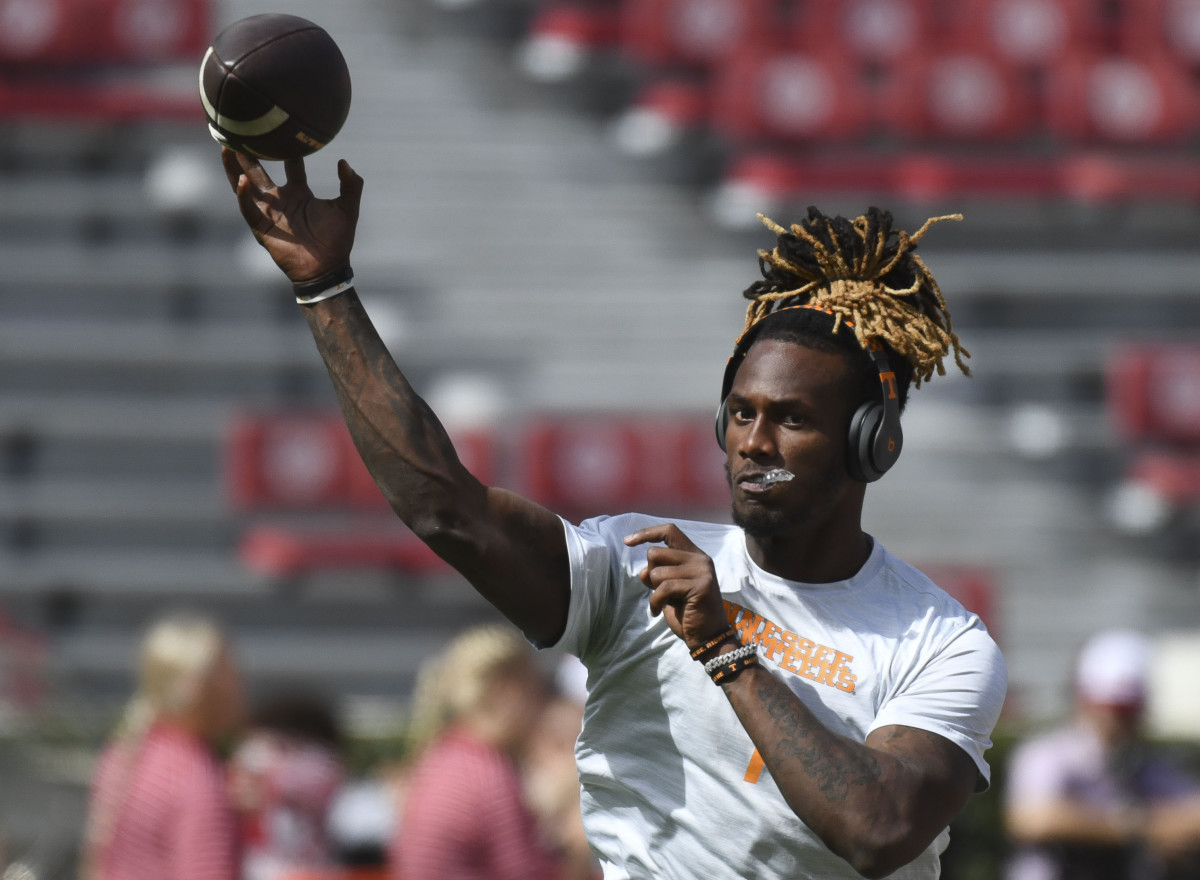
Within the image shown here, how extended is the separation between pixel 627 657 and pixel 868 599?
1.13 ft

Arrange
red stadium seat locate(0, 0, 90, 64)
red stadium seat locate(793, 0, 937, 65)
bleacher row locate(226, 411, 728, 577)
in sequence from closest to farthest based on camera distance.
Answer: bleacher row locate(226, 411, 728, 577), red stadium seat locate(0, 0, 90, 64), red stadium seat locate(793, 0, 937, 65)

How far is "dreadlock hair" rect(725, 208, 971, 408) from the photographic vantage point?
2.28 meters

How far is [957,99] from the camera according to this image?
12.1m

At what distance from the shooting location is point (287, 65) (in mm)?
2146

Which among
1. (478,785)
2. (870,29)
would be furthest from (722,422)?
(870,29)

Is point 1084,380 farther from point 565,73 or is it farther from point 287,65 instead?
point 287,65

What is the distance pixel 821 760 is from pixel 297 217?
0.94 meters

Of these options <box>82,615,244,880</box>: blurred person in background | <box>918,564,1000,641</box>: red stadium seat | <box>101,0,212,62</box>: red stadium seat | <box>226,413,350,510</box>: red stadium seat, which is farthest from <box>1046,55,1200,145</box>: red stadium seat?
<box>82,615,244,880</box>: blurred person in background

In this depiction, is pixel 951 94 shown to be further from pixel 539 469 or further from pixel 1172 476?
pixel 539 469

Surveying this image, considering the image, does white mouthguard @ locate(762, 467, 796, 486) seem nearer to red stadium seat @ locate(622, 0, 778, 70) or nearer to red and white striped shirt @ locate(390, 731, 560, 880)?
red and white striped shirt @ locate(390, 731, 560, 880)

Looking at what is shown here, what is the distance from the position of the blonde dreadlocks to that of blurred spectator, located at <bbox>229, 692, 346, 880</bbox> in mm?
2816

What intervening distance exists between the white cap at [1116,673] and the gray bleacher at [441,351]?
6.83 meters

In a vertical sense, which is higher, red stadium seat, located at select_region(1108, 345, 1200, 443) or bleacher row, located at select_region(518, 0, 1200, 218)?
Answer: bleacher row, located at select_region(518, 0, 1200, 218)

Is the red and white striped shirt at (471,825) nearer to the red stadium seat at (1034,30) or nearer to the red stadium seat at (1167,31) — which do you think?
the red stadium seat at (1034,30)
